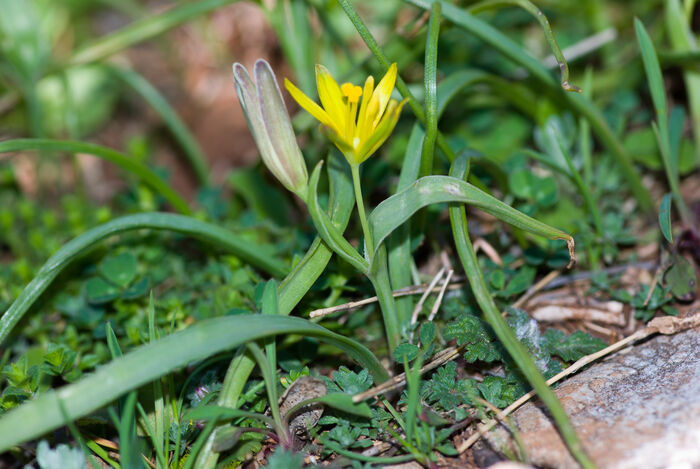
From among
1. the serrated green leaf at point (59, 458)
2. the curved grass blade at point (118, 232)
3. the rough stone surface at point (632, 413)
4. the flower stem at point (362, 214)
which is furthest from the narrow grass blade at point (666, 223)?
the serrated green leaf at point (59, 458)

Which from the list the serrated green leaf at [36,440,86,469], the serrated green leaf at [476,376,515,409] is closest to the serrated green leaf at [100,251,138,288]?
the serrated green leaf at [36,440,86,469]

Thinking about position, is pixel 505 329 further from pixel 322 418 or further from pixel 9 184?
pixel 9 184

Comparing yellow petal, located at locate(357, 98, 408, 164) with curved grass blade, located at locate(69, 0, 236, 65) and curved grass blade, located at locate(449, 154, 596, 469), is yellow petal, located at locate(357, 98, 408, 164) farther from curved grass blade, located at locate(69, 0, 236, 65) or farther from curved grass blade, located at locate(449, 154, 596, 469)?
curved grass blade, located at locate(69, 0, 236, 65)

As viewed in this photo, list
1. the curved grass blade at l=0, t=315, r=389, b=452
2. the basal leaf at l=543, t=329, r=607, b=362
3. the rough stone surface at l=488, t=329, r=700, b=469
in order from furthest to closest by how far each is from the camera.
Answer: the basal leaf at l=543, t=329, r=607, b=362 < the rough stone surface at l=488, t=329, r=700, b=469 < the curved grass blade at l=0, t=315, r=389, b=452

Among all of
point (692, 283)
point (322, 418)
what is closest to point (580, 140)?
point (692, 283)

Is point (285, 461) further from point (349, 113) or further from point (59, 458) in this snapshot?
point (349, 113)

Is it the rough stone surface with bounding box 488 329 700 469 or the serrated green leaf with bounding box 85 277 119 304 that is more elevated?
the serrated green leaf with bounding box 85 277 119 304

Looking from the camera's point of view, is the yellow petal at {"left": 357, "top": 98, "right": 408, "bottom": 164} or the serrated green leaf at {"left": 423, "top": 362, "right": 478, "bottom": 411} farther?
the serrated green leaf at {"left": 423, "top": 362, "right": 478, "bottom": 411}

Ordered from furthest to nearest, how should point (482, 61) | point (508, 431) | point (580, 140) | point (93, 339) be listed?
point (482, 61) < point (580, 140) < point (93, 339) < point (508, 431)
